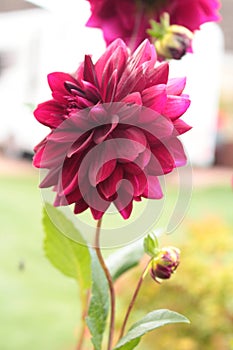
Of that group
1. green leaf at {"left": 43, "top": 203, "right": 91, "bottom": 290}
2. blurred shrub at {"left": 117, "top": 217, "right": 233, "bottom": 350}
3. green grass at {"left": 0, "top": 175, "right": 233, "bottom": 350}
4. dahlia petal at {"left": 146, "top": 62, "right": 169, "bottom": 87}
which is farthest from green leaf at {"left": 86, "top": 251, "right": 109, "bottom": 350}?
green grass at {"left": 0, "top": 175, "right": 233, "bottom": 350}

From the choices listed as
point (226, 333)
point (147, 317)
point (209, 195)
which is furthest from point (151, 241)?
point (209, 195)

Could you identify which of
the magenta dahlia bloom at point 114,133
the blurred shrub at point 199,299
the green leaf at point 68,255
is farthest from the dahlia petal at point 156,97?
the blurred shrub at point 199,299

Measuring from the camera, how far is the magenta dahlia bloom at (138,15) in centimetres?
32

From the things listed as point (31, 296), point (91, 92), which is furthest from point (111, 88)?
point (31, 296)

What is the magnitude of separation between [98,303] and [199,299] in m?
0.52

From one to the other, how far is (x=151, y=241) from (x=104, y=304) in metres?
0.05

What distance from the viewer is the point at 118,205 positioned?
0.71ft

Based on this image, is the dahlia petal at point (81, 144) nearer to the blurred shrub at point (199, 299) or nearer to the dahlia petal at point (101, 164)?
the dahlia petal at point (101, 164)

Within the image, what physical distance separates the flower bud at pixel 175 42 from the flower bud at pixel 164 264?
0.10m

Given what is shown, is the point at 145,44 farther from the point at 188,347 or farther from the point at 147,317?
the point at 188,347

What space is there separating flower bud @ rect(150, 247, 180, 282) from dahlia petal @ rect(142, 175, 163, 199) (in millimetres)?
42

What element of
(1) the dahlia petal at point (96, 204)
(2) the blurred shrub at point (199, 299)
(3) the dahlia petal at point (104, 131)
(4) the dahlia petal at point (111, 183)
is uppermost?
(3) the dahlia petal at point (104, 131)

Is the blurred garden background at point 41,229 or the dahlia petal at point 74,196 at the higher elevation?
the dahlia petal at point 74,196

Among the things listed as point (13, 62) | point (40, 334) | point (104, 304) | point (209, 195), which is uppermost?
Result: point (104, 304)
